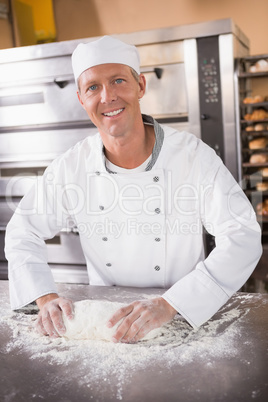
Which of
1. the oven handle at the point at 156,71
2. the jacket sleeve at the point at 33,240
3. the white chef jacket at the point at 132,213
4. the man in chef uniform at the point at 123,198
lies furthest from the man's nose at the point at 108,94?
the oven handle at the point at 156,71

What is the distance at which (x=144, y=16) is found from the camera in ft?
12.4

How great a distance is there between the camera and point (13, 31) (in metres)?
3.91

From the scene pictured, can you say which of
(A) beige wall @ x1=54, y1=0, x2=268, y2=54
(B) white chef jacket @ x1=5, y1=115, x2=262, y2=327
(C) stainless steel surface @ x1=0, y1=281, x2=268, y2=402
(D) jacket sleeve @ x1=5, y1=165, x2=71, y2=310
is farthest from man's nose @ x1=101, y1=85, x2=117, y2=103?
(A) beige wall @ x1=54, y1=0, x2=268, y2=54

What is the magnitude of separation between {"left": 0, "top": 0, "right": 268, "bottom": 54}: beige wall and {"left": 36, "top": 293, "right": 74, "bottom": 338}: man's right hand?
2.84 m

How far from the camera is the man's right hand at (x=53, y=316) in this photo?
4.19ft

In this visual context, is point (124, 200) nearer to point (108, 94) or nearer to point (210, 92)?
point (108, 94)

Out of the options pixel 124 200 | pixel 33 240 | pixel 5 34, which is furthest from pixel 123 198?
pixel 5 34

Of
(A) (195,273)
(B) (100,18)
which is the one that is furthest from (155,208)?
(B) (100,18)

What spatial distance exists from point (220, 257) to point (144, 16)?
2.91 m

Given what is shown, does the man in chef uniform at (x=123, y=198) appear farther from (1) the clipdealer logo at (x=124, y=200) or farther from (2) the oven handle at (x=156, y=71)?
(2) the oven handle at (x=156, y=71)

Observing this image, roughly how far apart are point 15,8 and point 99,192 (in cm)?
276

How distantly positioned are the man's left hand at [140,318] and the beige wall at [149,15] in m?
2.78

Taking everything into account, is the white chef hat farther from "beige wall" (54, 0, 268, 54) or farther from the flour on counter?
"beige wall" (54, 0, 268, 54)

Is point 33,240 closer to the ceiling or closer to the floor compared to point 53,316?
closer to the ceiling
